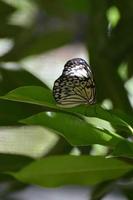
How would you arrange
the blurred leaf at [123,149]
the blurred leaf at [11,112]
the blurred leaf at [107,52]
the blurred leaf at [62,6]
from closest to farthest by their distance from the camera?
1. the blurred leaf at [123,149]
2. the blurred leaf at [11,112]
3. the blurred leaf at [107,52]
4. the blurred leaf at [62,6]

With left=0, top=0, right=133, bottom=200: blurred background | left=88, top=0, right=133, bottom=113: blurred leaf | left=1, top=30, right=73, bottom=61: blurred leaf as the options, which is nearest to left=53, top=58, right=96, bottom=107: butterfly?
left=0, top=0, right=133, bottom=200: blurred background

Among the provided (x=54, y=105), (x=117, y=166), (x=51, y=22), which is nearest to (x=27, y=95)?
(x=54, y=105)

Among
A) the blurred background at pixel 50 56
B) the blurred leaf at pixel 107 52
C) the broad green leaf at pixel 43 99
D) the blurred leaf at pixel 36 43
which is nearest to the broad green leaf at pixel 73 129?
the broad green leaf at pixel 43 99

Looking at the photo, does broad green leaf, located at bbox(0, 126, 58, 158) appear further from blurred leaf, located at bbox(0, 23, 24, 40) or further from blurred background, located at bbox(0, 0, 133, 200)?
blurred leaf, located at bbox(0, 23, 24, 40)

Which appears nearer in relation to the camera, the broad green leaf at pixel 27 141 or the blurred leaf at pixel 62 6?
the broad green leaf at pixel 27 141

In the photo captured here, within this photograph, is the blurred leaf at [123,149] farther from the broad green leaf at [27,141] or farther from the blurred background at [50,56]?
the broad green leaf at [27,141]
